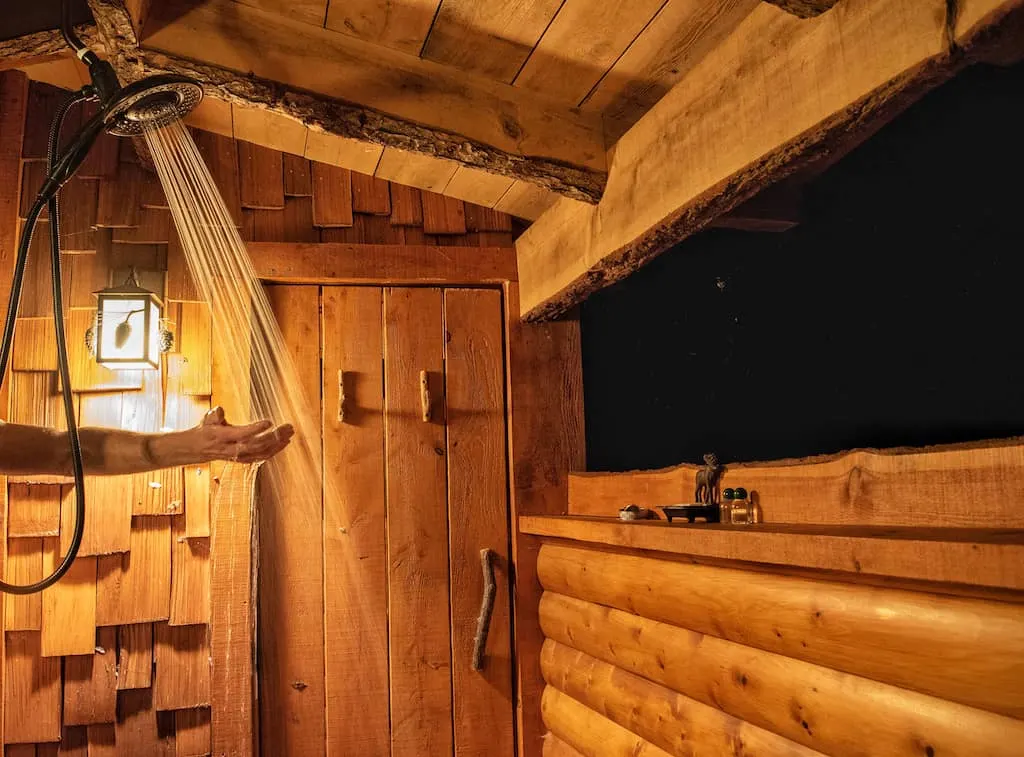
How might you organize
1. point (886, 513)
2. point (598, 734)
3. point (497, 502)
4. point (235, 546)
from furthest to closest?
point (497, 502)
point (235, 546)
point (598, 734)
point (886, 513)

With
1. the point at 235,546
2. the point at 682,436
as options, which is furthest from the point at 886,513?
the point at 235,546

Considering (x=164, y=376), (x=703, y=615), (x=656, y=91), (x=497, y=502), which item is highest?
(x=656, y=91)

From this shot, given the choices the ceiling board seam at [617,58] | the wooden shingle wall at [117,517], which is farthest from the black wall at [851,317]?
the wooden shingle wall at [117,517]

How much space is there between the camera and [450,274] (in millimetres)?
3703

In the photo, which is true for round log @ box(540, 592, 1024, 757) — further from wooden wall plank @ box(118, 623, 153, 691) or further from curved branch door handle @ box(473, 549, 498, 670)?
wooden wall plank @ box(118, 623, 153, 691)

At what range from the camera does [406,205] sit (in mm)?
3723

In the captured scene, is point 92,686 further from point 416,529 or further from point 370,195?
point 370,195

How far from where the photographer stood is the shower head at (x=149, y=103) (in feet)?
7.32

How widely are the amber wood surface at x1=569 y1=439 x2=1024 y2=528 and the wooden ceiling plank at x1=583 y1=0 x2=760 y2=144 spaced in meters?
1.10

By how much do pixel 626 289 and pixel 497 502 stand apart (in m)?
1.13

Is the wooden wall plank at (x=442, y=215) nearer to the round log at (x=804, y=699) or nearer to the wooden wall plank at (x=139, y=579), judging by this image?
the wooden wall plank at (x=139, y=579)

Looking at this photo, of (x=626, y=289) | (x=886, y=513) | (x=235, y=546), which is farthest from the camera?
(x=626, y=289)

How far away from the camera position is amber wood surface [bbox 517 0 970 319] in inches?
62.8

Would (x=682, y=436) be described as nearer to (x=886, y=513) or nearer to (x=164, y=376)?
(x=886, y=513)
